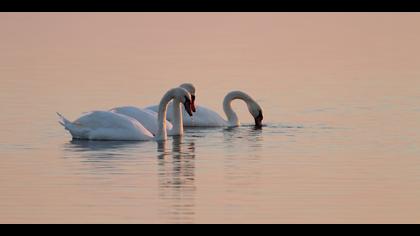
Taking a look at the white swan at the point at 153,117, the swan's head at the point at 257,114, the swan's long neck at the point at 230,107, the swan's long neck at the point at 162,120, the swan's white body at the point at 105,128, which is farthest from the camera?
the swan's long neck at the point at 230,107

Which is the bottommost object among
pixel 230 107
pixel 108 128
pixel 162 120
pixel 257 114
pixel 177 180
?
pixel 177 180

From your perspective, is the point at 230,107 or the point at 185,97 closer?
the point at 185,97

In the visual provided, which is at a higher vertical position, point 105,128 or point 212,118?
point 212,118

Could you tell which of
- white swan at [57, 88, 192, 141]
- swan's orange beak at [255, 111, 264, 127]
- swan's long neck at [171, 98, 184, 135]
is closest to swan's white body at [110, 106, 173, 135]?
swan's long neck at [171, 98, 184, 135]

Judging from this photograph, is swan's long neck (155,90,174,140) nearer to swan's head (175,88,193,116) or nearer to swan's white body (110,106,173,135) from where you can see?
swan's head (175,88,193,116)

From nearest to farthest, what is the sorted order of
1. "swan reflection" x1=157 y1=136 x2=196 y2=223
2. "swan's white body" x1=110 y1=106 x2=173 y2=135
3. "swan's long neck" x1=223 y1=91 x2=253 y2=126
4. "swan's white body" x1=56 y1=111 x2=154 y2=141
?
"swan reflection" x1=157 y1=136 x2=196 y2=223, "swan's white body" x1=56 y1=111 x2=154 y2=141, "swan's white body" x1=110 y1=106 x2=173 y2=135, "swan's long neck" x1=223 y1=91 x2=253 y2=126

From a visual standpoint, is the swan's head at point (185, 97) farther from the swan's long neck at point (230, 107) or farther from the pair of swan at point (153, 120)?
the swan's long neck at point (230, 107)

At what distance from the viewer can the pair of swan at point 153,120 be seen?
24188 mm

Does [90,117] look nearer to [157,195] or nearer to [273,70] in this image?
[157,195]

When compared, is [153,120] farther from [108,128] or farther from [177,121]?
[108,128]

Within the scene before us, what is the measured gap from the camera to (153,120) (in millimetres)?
26016

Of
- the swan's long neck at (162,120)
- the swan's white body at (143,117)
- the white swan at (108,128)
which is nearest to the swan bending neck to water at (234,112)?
the swan's white body at (143,117)

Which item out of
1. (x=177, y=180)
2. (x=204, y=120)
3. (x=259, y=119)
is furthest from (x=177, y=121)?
(x=177, y=180)

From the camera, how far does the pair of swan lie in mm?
24188
